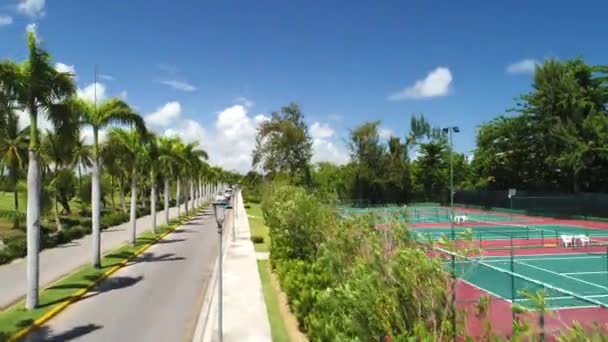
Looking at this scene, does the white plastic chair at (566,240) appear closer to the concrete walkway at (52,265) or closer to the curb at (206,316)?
the curb at (206,316)

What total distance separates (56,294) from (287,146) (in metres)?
57.0

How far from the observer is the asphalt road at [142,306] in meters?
13.5

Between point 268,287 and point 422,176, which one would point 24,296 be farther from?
point 422,176

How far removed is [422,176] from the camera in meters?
82.8

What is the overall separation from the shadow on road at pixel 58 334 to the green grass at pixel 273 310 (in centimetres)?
470

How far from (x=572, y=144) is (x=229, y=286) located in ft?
162

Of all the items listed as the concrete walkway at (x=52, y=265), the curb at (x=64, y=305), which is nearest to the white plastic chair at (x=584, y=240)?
the curb at (x=64, y=305)

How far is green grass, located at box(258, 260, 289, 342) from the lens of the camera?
43.5ft

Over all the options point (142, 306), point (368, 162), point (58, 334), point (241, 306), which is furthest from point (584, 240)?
point (368, 162)

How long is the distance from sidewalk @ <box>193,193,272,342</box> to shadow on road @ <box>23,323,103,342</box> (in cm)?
298

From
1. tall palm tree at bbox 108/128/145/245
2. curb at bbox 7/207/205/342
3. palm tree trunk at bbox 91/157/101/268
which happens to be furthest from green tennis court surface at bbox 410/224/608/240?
palm tree trunk at bbox 91/157/101/268

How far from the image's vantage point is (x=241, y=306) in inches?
639

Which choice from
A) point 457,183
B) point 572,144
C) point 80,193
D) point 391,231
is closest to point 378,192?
point 457,183

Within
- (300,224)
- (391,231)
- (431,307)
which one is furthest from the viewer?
(300,224)
